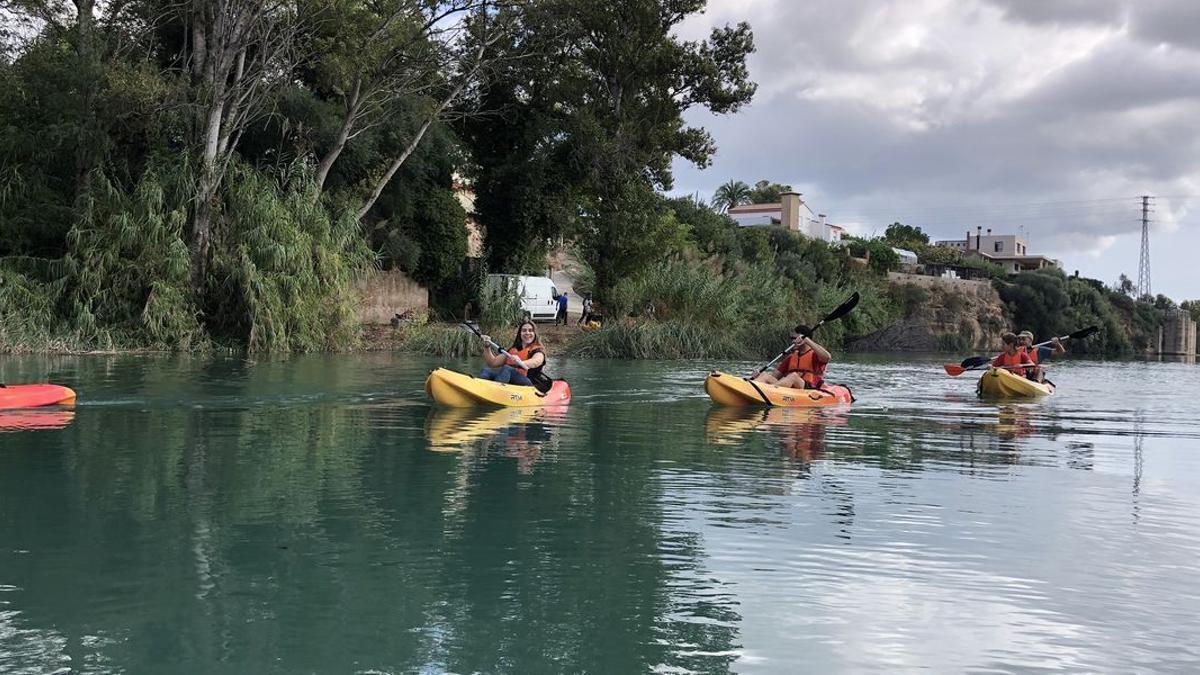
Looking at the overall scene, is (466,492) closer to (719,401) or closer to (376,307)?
(719,401)

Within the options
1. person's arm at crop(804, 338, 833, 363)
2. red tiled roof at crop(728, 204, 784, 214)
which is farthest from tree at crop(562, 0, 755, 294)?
red tiled roof at crop(728, 204, 784, 214)

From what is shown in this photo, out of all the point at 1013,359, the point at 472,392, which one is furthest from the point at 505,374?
the point at 1013,359

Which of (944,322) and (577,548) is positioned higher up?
(944,322)

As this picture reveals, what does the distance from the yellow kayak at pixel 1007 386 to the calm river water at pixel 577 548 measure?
538 centimetres

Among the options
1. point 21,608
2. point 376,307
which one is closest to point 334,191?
point 376,307

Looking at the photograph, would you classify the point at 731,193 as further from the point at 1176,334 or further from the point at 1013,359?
the point at 1013,359

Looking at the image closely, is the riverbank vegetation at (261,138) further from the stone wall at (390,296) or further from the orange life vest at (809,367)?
the orange life vest at (809,367)

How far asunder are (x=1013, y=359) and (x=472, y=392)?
10101mm

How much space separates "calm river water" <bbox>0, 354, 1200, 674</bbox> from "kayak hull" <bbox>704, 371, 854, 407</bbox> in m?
1.92

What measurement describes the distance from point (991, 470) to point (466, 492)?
450 cm

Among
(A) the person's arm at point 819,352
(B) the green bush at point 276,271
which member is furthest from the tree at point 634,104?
(A) the person's arm at point 819,352

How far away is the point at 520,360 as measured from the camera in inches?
488

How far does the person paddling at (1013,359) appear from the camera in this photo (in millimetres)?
17234

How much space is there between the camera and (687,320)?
2759 cm
